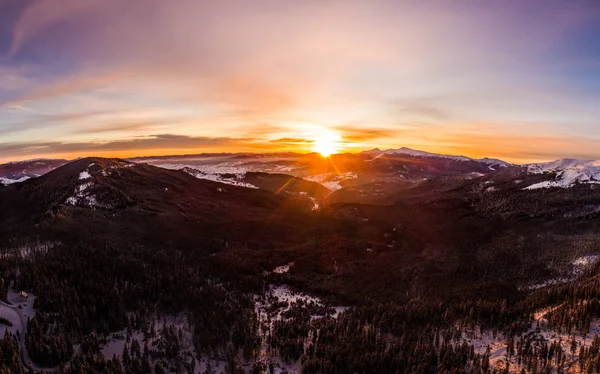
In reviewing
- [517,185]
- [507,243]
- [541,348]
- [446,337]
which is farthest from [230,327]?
[517,185]

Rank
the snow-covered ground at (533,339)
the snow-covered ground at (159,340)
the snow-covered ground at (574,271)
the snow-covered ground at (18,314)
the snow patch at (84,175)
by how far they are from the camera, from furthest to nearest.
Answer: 1. the snow patch at (84,175)
2. the snow-covered ground at (574,271)
3. the snow-covered ground at (159,340)
4. the snow-covered ground at (18,314)
5. the snow-covered ground at (533,339)

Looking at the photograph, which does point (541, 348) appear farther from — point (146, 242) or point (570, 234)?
point (146, 242)

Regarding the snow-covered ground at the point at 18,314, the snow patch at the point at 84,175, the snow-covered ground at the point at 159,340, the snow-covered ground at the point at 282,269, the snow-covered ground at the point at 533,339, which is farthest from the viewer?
the snow patch at the point at 84,175

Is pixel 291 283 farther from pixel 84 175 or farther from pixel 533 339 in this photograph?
pixel 84 175

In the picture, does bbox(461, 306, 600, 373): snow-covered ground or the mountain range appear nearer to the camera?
bbox(461, 306, 600, 373): snow-covered ground

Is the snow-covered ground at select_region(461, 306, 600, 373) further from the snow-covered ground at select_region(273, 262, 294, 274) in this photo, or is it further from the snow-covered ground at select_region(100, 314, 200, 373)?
the snow-covered ground at select_region(273, 262, 294, 274)

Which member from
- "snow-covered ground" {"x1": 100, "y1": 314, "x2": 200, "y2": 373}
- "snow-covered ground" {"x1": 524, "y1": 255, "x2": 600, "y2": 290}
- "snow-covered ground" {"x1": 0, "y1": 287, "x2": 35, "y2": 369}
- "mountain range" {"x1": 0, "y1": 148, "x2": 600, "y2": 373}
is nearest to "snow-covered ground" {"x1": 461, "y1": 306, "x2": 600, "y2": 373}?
"mountain range" {"x1": 0, "y1": 148, "x2": 600, "y2": 373}

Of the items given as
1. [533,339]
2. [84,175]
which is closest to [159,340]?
[533,339]

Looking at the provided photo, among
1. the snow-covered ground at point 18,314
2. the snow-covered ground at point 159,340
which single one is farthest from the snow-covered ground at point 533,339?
the snow-covered ground at point 18,314

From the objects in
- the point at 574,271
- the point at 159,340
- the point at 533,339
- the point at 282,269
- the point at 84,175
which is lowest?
the point at 282,269

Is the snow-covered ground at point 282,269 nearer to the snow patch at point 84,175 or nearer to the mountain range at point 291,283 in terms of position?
the mountain range at point 291,283

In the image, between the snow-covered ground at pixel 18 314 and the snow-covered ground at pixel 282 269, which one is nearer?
the snow-covered ground at pixel 18 314
